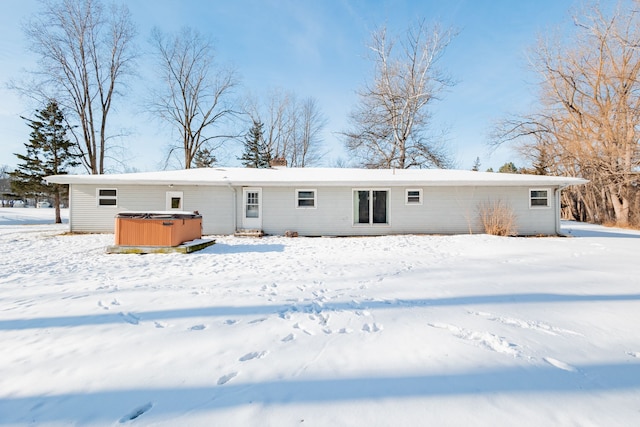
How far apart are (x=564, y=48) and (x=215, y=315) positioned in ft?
82.7

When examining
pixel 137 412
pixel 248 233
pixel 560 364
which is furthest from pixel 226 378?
pixel 248 233

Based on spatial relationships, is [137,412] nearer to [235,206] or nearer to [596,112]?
[235,206]

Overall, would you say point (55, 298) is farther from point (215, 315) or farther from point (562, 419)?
point (562, 419)

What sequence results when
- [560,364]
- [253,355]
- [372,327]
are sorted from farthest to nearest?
1. [372,327]
2. [253,355]
3. [560,364]

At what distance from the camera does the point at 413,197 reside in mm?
11562

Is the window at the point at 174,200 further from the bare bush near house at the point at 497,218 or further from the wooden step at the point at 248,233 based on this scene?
the bare bush near house at the point at 497,218

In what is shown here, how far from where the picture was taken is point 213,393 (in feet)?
5.95

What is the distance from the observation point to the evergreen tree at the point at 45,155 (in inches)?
758

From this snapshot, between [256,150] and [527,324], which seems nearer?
[527,324]

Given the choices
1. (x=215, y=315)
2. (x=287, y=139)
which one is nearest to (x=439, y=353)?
(x=215, y=315)

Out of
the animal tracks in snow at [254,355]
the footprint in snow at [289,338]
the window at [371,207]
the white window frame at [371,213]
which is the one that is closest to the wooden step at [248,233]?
the white window frame at [371,213]

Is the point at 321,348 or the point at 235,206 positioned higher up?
the point at 235,206

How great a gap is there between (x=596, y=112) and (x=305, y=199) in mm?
20624

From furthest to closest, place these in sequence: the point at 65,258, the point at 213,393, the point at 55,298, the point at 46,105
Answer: the point at 46,105
the point at 65,258
the point at 55,298
the point at 213,393
